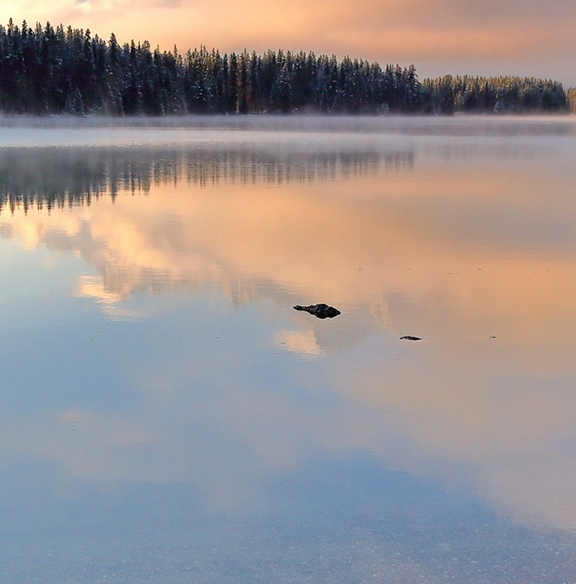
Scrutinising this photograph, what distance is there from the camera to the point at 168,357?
6.55 metres

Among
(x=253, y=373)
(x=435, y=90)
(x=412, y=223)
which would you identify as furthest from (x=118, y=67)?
(x=253, y=373)

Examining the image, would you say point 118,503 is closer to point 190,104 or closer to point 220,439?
point 220,439

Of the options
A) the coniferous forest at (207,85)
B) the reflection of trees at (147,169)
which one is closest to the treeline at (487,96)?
the coniferous forest at (207,85)

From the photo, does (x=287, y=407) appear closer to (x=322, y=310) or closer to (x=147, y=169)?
(x=322, y=310)

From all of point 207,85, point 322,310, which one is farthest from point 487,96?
point 322,310

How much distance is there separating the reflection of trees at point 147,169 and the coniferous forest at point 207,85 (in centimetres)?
7708

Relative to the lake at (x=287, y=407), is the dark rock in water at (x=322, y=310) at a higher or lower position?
higher

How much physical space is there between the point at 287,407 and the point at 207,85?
432 feet

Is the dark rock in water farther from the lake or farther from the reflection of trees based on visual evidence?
the reflection of trees

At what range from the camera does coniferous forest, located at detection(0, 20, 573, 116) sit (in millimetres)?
108562

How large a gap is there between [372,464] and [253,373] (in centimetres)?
169

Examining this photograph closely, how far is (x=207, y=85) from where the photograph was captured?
133125 millimetres

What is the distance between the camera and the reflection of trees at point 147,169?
1881 centimetres

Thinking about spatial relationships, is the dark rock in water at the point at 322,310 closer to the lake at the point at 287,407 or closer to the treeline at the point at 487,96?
the lake at the point at 287,407
